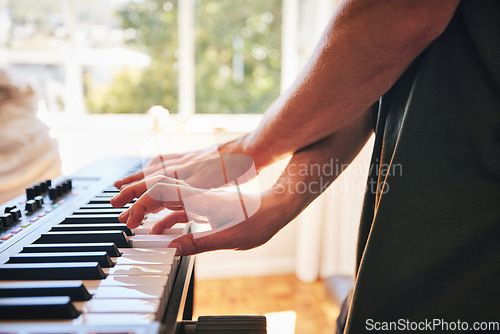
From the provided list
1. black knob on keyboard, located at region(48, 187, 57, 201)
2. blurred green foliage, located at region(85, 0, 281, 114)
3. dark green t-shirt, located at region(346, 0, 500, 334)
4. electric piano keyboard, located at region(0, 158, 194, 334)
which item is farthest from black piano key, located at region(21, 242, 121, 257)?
blurred green foliage, located at region(85, 0, 281, 114)

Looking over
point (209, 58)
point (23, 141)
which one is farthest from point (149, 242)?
point (209, 58)

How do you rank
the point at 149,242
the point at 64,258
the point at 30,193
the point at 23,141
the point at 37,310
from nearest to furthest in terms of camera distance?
the point at 37,310
the point at 64,258
the point at 149,242
the point at 30,193
the point at 23,141

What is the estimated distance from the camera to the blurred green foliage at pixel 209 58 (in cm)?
279

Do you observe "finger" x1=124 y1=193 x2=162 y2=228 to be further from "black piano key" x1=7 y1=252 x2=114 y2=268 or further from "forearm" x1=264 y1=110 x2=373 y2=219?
"forearm" x1=264 y1=110 x2=373 y2=219

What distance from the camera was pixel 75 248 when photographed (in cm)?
58

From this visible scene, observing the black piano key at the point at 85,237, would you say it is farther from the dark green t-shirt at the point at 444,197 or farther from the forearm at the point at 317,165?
the dark green t-shirt at the point at 444,197

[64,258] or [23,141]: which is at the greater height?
[23,141]

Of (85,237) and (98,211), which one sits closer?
(85,237)

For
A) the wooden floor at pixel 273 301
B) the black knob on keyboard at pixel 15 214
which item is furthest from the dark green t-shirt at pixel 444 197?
the wooden floor at pixel 273 301

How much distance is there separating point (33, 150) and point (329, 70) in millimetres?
1280

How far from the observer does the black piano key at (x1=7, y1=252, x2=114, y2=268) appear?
53 cm

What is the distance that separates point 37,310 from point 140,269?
0.15m

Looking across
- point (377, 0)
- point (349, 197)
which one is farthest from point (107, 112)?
point (377, 0)

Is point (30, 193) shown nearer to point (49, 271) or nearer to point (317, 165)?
point (49, 271)
